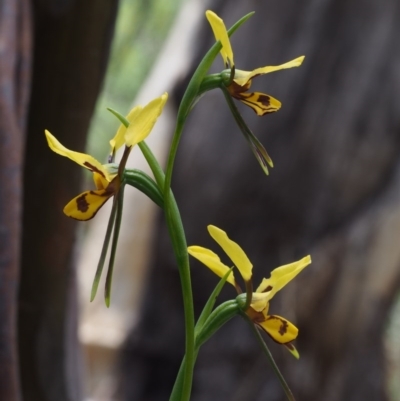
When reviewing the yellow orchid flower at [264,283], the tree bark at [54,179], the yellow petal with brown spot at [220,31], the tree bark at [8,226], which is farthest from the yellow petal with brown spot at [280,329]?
the tree bark at [54,179]

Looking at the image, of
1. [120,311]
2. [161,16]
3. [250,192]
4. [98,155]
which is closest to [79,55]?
[250,192]

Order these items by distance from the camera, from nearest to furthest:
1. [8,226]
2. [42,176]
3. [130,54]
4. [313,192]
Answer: [8,226] < [42,176] < [313,192] < [130,54]

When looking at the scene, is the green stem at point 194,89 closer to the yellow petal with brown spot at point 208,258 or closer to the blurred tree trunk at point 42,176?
the yellow petal with brown spot at point 208,258

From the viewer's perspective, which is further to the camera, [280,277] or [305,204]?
[305,204]

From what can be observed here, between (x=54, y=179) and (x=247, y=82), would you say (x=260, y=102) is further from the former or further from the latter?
(x=54, y=179)

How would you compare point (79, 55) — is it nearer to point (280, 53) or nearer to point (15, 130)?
point (15, 130)

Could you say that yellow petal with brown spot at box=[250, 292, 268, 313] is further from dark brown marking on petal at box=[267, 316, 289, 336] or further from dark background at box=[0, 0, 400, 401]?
dark background at box=[0, 0, 400, 401]

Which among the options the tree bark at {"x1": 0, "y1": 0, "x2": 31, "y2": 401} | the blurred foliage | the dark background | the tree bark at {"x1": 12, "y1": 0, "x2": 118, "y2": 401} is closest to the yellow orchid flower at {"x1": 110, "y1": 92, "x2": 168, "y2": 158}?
the tree bark at {"x1": 0, "y1": 0, "x2": 31, "y2": 401}

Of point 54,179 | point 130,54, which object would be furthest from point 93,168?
point 130,54
